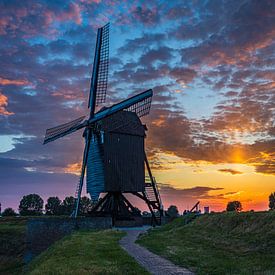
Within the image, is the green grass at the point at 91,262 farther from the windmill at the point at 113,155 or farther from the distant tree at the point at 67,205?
the distant tree at the point at 67,205

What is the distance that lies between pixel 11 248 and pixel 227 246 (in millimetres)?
31765

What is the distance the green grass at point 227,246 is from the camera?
16.5 metres

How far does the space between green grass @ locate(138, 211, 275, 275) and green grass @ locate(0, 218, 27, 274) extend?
61.4 feet

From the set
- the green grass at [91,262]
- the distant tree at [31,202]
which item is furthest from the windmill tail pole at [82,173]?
the distant tree at [31,202]

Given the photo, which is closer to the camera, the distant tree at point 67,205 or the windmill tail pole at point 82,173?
the windmill tail pole at point 82,173

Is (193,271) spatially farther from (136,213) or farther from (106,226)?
(136,213)

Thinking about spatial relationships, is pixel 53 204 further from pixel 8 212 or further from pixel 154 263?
A: pixel 154 263

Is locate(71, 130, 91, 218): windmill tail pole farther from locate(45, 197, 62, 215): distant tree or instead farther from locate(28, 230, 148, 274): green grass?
locate(45, 197, 62, 215): distant tree

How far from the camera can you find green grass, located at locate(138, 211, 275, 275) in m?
16.5

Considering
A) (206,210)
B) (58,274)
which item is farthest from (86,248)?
(206,210)

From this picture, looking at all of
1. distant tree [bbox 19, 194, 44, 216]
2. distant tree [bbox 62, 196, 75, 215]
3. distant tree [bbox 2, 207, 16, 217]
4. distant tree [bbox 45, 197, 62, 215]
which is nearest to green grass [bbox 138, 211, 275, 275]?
distant tree [bbox 62, 196, 75, 215]

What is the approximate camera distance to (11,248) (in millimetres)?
45312

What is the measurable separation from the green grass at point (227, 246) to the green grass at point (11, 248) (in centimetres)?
1871

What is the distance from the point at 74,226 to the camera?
3856 cm
